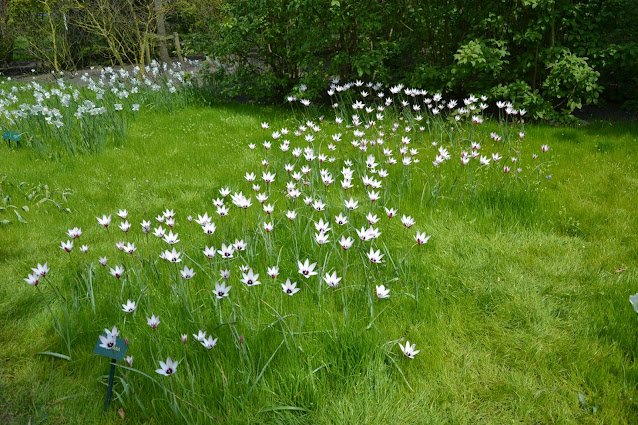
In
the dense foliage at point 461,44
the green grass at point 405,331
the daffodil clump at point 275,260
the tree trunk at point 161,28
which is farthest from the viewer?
the tree trunk at point 161,28

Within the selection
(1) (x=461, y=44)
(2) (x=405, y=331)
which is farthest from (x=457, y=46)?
(2) (x=405, y=331)

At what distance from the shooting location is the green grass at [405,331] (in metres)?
1.92

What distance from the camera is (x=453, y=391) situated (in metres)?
2.01

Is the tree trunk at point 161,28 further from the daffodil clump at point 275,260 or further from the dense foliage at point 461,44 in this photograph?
the daffodil clump at point 275,260

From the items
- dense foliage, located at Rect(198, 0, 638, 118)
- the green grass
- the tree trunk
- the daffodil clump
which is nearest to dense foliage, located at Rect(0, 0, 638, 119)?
dense foliage, located at Rect(198, 0, 638, 118)

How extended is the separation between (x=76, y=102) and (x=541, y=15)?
663cm

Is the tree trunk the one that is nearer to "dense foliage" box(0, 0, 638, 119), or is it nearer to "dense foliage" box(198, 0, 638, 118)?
"dense foliage" box(0, 0, 638, 119)

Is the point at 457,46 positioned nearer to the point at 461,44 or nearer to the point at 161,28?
the point at 461,44

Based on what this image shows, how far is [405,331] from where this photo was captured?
233 centimetres

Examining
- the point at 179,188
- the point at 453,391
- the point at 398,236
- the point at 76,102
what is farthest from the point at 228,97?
the point at 453,391

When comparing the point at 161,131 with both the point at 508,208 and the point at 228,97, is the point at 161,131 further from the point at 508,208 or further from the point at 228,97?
the point at 508,208

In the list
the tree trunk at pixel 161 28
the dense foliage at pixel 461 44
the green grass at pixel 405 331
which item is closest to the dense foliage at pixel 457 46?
the dense foliage at pixel 461 44

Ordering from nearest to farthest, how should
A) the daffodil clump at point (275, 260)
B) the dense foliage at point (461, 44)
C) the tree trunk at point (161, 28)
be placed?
the daffodil clump at point (275, 260) → the dense foliage at point (461, 44) → the tree trunk at point (161, 28)

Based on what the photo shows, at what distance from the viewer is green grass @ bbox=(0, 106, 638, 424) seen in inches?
75.8
